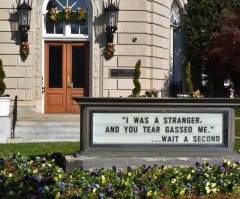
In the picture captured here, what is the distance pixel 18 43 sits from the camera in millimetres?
19719

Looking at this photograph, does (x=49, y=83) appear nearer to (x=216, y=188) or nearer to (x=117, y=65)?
(x=117, y=65)

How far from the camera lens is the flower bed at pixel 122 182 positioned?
24.4 feet

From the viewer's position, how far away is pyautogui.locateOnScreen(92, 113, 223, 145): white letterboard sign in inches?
355

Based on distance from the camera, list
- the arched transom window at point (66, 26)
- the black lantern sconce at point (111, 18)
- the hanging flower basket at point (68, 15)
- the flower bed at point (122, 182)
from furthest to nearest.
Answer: the arched transom window at point (66, 26) < the hanging flower basket at point (68, 15) < the black lantern sconce at point (111, 18) < the flower bed at point (122, 182)

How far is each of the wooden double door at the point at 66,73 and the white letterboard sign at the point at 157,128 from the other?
11737 mm

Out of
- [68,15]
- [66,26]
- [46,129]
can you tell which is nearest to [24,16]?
[68,15]

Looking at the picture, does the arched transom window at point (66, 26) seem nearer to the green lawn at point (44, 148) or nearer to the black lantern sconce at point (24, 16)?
the black lantern sconce at point (24, 16)

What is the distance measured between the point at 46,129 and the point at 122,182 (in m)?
10.2

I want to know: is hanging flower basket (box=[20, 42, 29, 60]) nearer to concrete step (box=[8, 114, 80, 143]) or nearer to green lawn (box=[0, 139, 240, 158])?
concrete step (box=[8, 114, 80, 143])

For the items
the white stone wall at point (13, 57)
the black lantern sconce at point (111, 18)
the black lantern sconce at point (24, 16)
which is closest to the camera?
the black lantern sconce at point (24, 16)

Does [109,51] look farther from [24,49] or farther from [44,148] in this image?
[44,148]

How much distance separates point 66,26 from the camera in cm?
2072

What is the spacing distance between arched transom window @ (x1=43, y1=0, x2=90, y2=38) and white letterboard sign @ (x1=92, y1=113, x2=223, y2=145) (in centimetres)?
1193

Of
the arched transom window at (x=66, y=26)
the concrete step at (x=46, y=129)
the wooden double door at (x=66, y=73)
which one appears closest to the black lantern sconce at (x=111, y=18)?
the arched transom window at (x=66, y=26)
